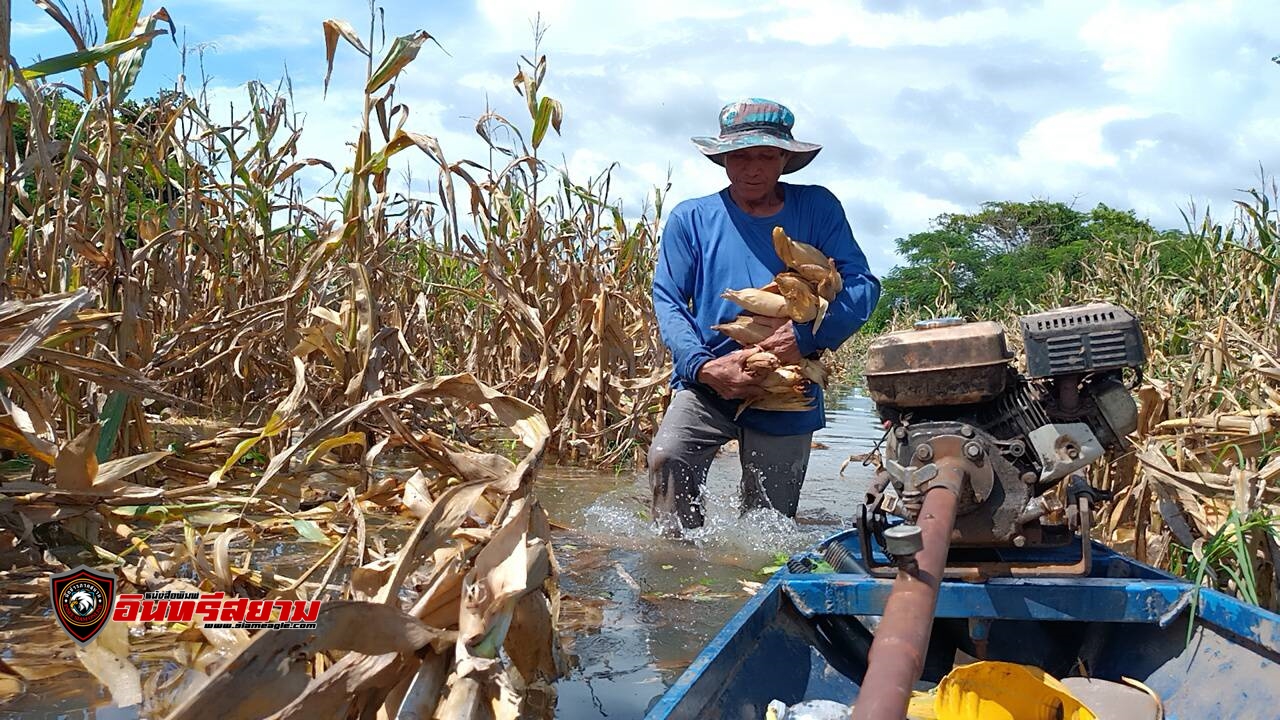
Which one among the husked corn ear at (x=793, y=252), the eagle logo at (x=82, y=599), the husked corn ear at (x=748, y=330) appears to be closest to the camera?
the eagle logo at (x=82, y=599)

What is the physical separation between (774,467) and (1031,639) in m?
1.34

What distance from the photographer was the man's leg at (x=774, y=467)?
144 inches

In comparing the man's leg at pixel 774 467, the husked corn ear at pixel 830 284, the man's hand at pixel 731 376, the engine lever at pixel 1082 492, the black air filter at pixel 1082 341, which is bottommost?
the man's leg at pixel 774 467

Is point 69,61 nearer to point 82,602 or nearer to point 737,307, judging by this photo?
point 82,602

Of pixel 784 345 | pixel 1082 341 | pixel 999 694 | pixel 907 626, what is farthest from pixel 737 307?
pixel 907 626

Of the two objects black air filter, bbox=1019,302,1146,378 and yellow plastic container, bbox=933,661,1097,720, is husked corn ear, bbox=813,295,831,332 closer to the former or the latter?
black air filter, bbox=1019,302,1146,378

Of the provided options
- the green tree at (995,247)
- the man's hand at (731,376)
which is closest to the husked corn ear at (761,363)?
the man's hand at (731,376)

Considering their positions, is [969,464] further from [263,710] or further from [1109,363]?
[263,710]

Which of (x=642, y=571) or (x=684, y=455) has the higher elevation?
(x=684, y=455)

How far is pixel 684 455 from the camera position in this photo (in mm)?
3570

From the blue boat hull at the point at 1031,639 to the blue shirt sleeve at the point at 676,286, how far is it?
4.33 feet

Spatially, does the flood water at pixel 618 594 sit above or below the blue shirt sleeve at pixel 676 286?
below

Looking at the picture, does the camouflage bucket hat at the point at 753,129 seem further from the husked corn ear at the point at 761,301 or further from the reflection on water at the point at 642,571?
the reflection on water at the point at 642,571

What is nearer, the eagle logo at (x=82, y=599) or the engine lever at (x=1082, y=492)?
the eagle logo at (x=82, y=599)
